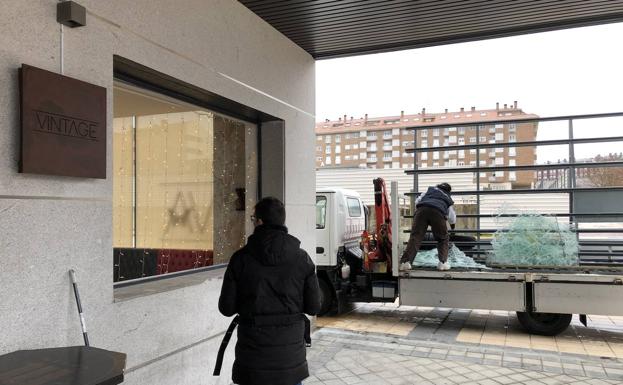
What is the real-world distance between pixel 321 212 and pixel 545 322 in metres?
3.73

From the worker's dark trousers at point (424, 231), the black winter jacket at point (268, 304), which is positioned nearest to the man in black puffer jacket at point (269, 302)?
the black winter jacket at point (268, 304)

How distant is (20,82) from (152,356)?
80.6 inches

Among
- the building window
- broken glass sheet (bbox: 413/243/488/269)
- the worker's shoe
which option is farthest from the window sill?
the building window

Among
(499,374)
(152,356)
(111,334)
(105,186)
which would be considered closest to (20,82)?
(105,186)

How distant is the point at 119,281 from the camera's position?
3742mm

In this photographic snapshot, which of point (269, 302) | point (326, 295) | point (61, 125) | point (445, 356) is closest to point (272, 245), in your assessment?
point (269, 302)

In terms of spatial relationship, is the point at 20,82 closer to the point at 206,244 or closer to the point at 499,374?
the point at 206,244

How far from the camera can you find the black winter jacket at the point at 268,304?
2.51 m

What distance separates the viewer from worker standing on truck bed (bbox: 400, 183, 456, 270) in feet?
23.5

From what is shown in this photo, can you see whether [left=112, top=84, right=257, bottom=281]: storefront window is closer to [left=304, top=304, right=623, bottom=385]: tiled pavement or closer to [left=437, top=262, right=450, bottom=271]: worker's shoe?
[left=304, top=304, right=623, bottom=385]: tiled pavement

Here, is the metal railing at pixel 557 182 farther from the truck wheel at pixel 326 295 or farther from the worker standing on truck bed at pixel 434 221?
the truck wheel at pixel 326 295

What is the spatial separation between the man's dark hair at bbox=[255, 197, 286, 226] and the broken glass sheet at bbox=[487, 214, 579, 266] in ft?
18.1

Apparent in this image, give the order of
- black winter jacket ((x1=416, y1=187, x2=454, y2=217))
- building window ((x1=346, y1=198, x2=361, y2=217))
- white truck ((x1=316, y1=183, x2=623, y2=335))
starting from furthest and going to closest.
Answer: building window ((x1=346, y1=198, x2=361, y2=217)) < black winter jacket ((x1=416, y1=187, x2=454, y2=217)) < white truck ((x1=316, y1=183, x2=623, y2=335))

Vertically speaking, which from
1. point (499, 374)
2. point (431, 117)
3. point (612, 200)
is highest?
point (431, 117)
